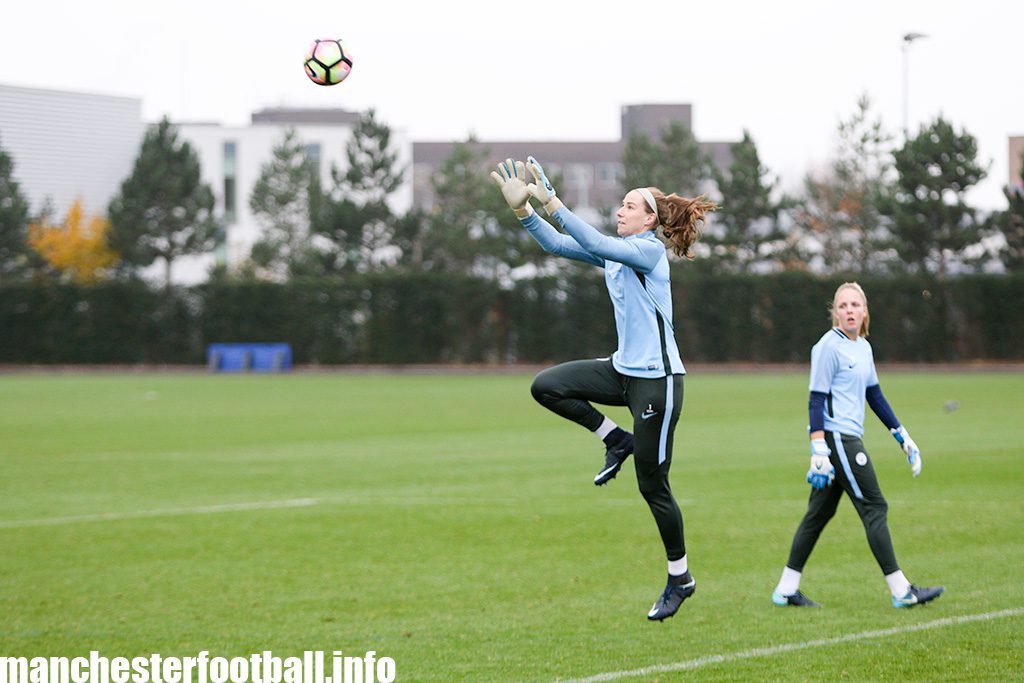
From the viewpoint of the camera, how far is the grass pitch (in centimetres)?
973

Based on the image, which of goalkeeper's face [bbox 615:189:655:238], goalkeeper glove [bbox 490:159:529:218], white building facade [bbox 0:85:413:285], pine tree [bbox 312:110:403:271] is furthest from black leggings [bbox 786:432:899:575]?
white building facade [bbox 0:85:413:285]

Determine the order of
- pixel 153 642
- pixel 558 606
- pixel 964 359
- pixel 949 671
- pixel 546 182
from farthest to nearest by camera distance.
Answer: pixel 964 359 < pixel 558 606 < pixel 153 642 < pixel 949 671 < pixel 546 182

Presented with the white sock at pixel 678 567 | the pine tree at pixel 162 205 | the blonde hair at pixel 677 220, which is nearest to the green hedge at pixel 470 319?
the pine tree at pixel 162 205

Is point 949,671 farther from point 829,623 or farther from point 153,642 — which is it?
point 153,642

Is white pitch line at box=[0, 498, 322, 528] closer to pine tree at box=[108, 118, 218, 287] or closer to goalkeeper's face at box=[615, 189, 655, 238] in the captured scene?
goalkeeper's face at box=[615, 189, 655, 238]

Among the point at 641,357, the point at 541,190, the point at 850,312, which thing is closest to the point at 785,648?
the point at 641,357

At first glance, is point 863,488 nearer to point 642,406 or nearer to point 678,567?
point 678,567

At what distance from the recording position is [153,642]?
33.1 ft

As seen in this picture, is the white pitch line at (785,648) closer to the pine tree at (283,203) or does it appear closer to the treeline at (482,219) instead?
the treeline at (482,219)

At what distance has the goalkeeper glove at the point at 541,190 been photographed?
8.03 meters

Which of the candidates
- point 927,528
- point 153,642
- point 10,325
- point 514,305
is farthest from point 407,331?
point 153,642

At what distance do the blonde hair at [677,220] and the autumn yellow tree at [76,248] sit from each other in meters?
62.6

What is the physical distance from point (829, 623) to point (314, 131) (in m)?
94.7

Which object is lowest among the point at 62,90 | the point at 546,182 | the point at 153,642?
the point at 153,642
